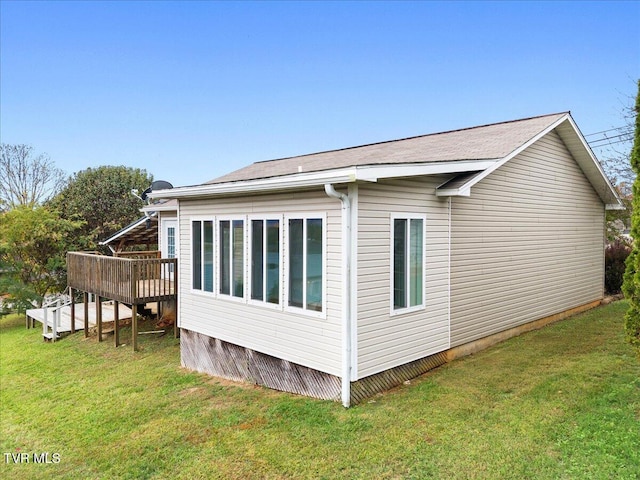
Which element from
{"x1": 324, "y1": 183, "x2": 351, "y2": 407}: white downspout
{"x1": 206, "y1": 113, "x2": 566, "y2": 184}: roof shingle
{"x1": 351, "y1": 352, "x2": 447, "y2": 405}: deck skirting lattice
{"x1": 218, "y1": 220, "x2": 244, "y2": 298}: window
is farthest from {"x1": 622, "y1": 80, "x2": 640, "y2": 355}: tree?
{"x1": 218, "y1": 220, "x2": 244, "y2": 298}: window

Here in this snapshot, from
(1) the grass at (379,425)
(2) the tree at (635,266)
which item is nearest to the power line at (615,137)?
(1) the grass at (379,425)

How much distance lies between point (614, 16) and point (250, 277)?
16.4 metres

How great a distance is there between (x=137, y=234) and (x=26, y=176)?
17.3 meters

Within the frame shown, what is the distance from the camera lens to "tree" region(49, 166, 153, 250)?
71.0 ft

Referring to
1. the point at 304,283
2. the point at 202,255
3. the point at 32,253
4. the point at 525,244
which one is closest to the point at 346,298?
the point at 304,283

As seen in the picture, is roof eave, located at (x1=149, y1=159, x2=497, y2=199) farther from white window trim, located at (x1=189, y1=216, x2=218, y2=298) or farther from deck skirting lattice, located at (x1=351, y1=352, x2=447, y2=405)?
deck skirting lattice, located at (x1=351, y1=352, x2=447, y2=405)

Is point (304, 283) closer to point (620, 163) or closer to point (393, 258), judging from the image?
point (393, 258)

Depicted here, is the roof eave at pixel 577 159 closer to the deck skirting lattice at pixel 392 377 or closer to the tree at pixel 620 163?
the deck skirting lattice at pixel 392 377

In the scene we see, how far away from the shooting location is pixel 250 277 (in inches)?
272

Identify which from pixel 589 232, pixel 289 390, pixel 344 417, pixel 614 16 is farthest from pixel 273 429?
pixel 614 16

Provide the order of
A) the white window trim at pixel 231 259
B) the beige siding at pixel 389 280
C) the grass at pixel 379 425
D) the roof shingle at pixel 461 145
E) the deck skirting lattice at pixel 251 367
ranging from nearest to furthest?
the grass at pixel 379 425, the beige siding at pixel 389 280, the deck skirting lattice at pixel 251 367, the roof shingle at pixel 461 145, the white window trim at pixel 231 259

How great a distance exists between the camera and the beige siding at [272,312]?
5.48 meters

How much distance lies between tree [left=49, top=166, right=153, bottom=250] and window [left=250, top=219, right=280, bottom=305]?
16872mm

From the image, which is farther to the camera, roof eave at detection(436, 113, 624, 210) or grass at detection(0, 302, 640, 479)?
roof eave at detection(436, 113, 624, 210)
